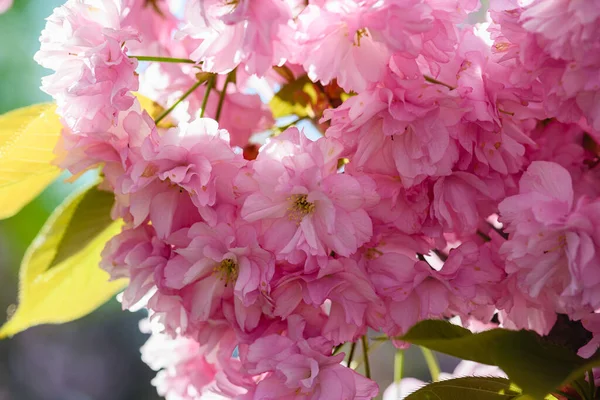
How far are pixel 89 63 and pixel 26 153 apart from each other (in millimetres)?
125

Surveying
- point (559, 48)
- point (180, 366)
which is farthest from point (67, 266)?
point (559, 48)

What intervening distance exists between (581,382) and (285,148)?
26 cm

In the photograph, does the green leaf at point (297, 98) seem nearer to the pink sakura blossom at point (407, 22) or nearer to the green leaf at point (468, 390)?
the pink sakura blossom at point (407, 22)

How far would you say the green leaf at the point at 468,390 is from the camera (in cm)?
48

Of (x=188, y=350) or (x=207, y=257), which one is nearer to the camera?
(x=207, y=257)

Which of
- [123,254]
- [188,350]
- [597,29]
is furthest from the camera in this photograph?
[188,350]

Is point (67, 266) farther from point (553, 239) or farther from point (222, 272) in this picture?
point (553, 239)

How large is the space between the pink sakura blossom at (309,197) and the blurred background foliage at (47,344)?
264 cm

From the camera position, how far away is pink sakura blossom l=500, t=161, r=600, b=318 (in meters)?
0.46

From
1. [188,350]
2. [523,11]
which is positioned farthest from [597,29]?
[188,350]

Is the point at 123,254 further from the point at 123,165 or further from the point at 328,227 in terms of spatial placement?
the point at 328,227

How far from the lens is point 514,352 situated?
0.41 metres

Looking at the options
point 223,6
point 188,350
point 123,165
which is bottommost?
point 188,350

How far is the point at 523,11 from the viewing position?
48 centimetres
